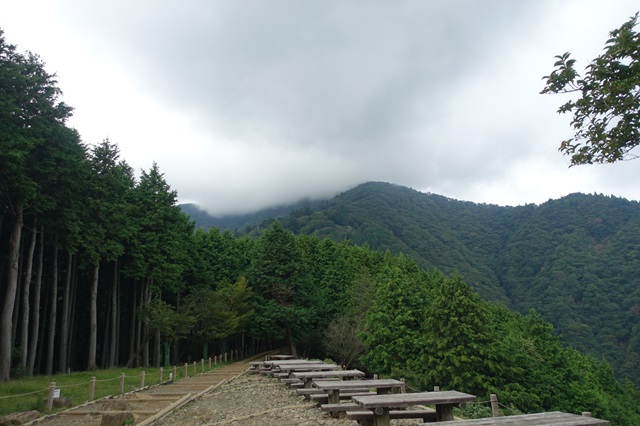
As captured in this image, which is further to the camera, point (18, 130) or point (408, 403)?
point (18, 130)

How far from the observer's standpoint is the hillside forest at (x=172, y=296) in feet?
56.4

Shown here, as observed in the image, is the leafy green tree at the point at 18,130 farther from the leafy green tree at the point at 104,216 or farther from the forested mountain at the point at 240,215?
A: the forested mountain at the point at 240,215

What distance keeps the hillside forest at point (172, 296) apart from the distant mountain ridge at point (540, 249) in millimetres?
21380

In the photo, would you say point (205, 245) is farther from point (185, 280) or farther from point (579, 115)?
point (579, 115)

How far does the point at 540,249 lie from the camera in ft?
294

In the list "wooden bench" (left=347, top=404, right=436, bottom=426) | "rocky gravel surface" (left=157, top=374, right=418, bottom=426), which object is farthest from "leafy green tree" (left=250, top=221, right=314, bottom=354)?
"wooden bench" (left=347, top=404, right=436, bottom=426)

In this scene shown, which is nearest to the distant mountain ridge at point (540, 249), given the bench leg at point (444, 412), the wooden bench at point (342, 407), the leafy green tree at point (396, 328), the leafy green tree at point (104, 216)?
the leafy green tree at point (396, 328)

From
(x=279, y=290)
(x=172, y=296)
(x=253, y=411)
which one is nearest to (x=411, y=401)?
(x=253, y=411)

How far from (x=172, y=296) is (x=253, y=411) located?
26046 mm

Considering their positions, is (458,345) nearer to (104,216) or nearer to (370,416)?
(370,416)

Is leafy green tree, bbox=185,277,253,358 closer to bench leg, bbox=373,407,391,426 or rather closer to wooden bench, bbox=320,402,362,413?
wooden bench, bbox=320,402,362,413

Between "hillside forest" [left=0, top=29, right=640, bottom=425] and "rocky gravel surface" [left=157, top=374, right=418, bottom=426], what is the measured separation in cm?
885

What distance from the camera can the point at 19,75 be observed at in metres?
16.0

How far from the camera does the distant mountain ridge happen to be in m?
61.2
